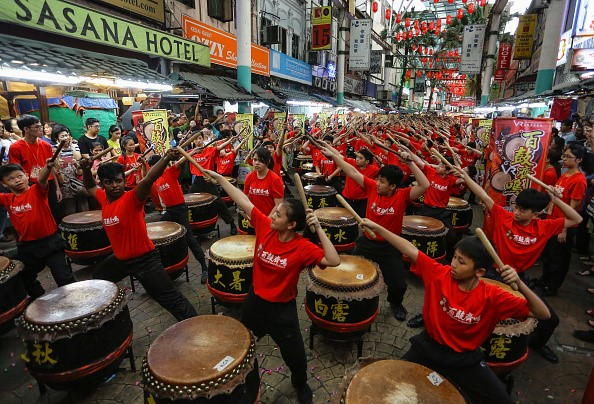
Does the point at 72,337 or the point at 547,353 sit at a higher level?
the point at 72,337

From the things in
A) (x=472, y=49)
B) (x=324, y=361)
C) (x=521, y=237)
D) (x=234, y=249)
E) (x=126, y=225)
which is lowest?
(x=324, y=361)

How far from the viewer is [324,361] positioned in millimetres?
3836

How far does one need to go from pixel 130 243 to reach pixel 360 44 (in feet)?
73.0

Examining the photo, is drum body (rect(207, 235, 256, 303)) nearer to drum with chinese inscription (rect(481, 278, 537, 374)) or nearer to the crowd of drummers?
the crowd of drummers

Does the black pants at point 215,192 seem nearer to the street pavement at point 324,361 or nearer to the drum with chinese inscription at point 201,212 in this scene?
the drum with chinese inscription at point 201,212

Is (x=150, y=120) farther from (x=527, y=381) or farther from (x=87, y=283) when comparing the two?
(x=527, y=381)

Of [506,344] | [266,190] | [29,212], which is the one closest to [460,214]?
[506,344]

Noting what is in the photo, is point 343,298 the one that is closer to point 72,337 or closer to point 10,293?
point 72,337

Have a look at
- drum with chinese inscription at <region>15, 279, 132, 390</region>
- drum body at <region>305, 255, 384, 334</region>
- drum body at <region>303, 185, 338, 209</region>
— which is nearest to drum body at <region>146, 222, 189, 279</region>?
drum with chinese inscription at <region>15, 279, 132, 390</region>

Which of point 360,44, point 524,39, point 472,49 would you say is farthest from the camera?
point 472,49

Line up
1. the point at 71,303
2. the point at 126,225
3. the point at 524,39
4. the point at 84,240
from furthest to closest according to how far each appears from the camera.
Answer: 1. the point at 524,39
2. the point at 84,240
3. the point at 126,225
4. the point at 71,303

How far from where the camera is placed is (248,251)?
14.1ft

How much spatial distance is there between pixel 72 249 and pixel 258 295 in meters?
3.67

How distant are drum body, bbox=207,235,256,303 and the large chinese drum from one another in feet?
6.56
